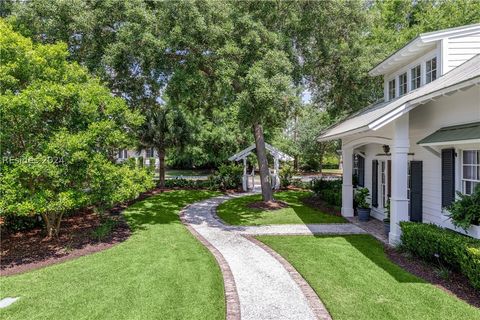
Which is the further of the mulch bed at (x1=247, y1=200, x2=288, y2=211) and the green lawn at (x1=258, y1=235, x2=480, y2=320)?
the mulch bed at (x1=247, y1=200, x2=288, y2=211)

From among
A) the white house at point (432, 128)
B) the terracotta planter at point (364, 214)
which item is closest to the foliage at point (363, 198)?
the terracotta planter at point (364, 214)

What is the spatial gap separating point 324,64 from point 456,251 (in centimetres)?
1349

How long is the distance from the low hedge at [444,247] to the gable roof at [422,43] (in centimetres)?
590

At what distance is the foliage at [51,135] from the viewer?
28.5 feet

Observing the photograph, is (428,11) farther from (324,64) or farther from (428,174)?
(428,174)

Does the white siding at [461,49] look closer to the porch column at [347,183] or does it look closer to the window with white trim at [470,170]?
the window with white trim at [470,170]

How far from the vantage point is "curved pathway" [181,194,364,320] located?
20.0 ft

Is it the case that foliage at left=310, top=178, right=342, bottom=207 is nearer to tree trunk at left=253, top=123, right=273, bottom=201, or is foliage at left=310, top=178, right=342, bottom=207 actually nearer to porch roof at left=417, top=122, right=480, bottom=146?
tree trunk at left=253, top=123, right=273, bottom=201

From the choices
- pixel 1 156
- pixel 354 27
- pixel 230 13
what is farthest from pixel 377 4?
pixel 1 156

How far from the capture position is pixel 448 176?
9.08 metres

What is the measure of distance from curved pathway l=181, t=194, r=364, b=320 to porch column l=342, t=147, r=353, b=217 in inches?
74.8

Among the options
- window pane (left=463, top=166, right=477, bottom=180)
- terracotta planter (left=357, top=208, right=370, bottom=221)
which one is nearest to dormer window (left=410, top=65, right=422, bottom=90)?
window pane (left=463, top=166, right=477, bottom=180)

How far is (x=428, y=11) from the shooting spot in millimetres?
24625

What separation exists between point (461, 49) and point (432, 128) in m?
2.99
